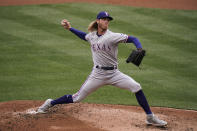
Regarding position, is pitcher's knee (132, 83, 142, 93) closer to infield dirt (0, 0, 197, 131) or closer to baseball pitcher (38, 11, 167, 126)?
baseball pitcher (38, 11, 167, 126)

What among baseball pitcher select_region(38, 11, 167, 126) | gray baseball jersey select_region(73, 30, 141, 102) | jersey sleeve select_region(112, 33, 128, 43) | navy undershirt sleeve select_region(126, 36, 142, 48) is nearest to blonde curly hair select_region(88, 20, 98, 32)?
baseball pitcher select_region(38, 11, 167, 126)

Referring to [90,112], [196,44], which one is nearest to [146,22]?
[196,44]

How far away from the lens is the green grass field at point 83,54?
8.34 metres

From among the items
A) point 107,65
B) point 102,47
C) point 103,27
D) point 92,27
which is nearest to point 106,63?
point 107,65

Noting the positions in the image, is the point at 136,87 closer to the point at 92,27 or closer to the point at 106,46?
the point at 106,46

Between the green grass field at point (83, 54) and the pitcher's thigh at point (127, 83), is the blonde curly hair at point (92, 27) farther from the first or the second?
the green grass field at point (83, 54)

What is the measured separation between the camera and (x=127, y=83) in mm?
6164

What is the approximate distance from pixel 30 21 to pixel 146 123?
7864 millimetres

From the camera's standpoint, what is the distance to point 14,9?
47.9 ft

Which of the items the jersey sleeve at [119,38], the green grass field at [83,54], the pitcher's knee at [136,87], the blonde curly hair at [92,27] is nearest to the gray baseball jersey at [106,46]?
the jersey sleeve at [119,38]

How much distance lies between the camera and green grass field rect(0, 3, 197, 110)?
834 cm

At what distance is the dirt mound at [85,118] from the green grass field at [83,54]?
1.89 feet

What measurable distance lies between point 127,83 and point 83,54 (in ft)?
15.1

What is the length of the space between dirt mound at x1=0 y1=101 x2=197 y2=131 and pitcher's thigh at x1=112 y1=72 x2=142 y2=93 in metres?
0.63
